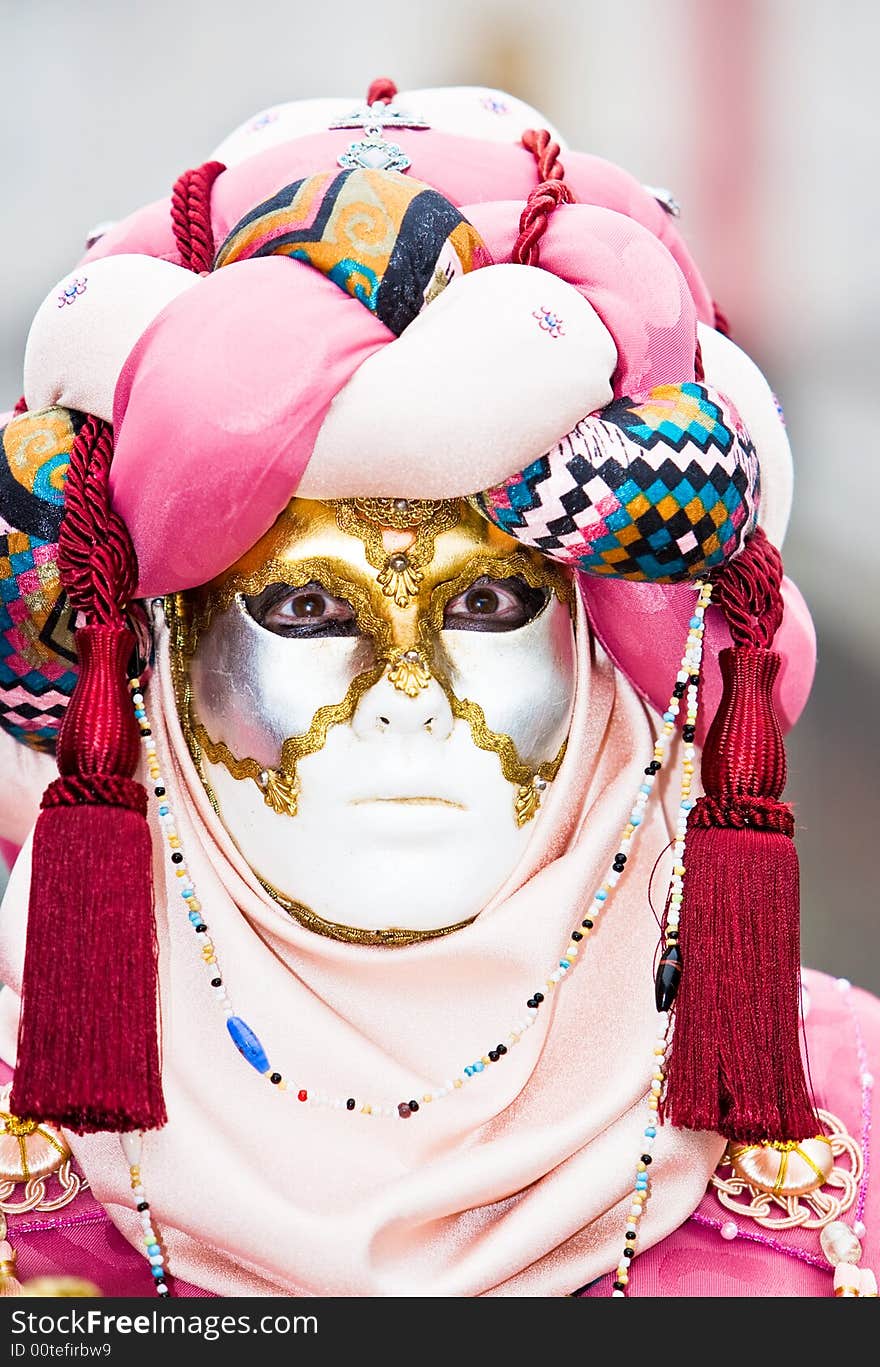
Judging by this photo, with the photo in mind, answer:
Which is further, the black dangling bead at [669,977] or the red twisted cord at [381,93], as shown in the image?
the red twisted cord at [381,93]

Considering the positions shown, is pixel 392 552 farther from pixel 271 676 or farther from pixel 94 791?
pixel 94 791

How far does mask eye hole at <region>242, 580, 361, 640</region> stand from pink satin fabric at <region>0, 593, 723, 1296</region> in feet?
0.36

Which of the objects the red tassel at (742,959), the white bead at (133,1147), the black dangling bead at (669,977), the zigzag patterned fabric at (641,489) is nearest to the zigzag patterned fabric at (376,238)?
the zigzag patterned fabric at (641,489)

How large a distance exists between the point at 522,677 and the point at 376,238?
30cm

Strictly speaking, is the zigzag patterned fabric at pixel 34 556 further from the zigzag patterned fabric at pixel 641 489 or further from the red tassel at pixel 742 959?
the red tassel at pixel 742 959

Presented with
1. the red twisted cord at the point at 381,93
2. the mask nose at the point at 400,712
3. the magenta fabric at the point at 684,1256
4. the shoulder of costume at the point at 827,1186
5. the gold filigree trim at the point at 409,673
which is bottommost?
the magenta fabric at the point at 684,1256

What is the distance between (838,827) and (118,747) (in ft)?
4.98

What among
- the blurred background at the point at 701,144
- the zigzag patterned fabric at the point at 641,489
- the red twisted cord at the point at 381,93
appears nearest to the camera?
the zigzag patterned fabric at the point at 641,489

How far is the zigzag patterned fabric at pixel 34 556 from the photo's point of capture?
1119 millimetres

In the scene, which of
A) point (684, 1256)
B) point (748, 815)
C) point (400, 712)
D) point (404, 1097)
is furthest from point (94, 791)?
point (684, 1256)

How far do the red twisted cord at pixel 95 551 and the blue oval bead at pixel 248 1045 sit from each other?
0.96 feet

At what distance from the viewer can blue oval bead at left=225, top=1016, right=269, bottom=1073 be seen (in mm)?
1158

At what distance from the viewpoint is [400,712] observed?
110 centimetres

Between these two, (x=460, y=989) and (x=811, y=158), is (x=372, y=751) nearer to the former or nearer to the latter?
(x=460, y=989)
